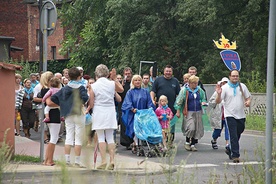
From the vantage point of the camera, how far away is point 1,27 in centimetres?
6712

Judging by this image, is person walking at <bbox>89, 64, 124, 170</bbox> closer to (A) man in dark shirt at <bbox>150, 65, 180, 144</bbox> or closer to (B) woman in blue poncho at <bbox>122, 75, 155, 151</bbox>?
(B) woman in blue poncho at <bbox>122, 75, 155, 151</bbox>

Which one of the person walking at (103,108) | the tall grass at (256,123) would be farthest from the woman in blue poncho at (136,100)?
the tall grass at (256,123)

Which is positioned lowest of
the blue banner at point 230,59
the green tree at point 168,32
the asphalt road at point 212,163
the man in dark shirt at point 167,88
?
the asphalt road at point 212,163

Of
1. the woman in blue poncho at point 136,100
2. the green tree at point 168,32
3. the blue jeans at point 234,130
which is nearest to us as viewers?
the blue jeans at point 234,130

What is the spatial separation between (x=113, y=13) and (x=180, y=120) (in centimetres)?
3213

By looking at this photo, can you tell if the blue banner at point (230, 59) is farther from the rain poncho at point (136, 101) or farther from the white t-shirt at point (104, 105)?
the white t-shirt at point (104, 105)

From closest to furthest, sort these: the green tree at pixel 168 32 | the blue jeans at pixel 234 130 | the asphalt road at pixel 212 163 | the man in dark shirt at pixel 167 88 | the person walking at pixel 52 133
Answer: the asphalt road at pixel 212 163 → the person walking at pixel 52 133 → the blue jeans at pixel 234 130 → the man in dark shirt at pixel 167 88 → the green tree at pixel 168 32

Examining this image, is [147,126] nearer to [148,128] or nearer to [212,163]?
[148,128]

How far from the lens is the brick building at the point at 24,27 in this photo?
68.1m

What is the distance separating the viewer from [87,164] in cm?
341

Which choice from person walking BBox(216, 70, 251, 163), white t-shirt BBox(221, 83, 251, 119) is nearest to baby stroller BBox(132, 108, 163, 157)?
person walking BBox(216, 70, 251, 163)

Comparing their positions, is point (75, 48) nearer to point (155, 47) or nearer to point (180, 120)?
point (155, 47)

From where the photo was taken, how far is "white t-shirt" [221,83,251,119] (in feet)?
45.1

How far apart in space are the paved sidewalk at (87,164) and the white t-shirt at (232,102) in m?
1.73
